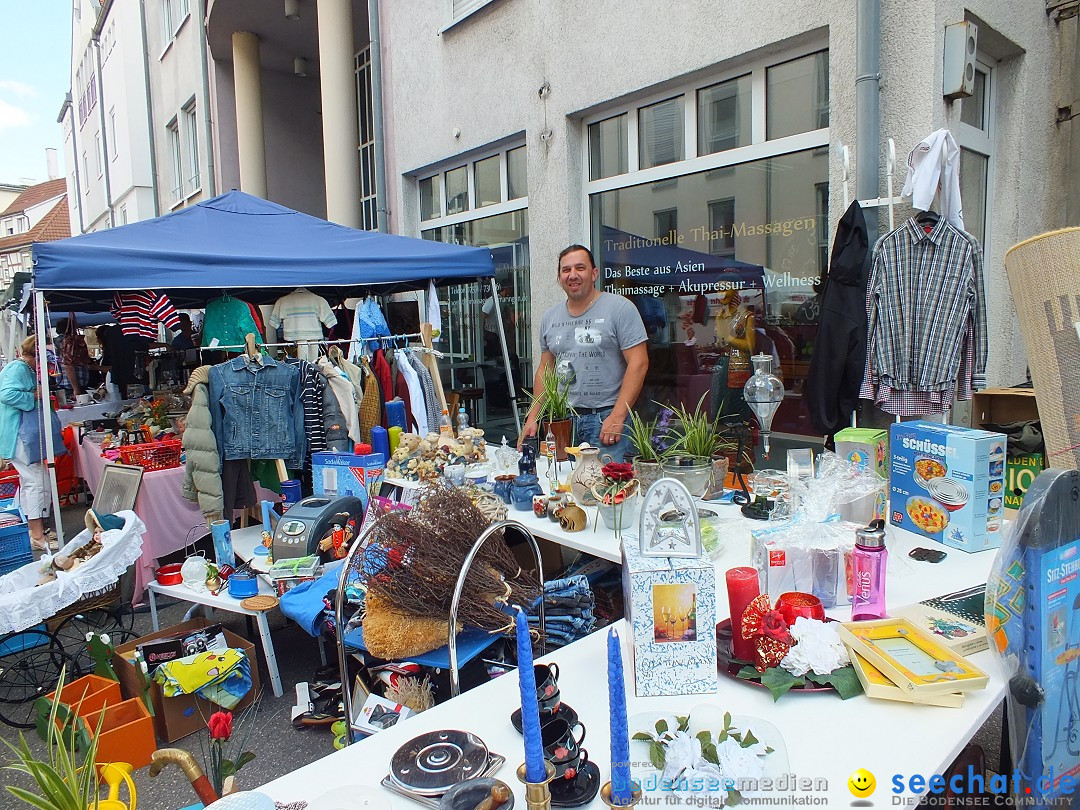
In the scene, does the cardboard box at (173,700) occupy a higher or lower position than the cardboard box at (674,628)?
lower

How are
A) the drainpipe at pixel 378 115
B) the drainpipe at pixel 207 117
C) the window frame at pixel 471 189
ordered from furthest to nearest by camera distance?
the drainpipe at pixel 207 117
the drainpipe at pixel 378 115
the window frame at pixel 471 189

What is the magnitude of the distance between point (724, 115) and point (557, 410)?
2459mm

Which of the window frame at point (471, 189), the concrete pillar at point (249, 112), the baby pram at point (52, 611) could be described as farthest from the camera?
the concrete pillar at point (249, 112)

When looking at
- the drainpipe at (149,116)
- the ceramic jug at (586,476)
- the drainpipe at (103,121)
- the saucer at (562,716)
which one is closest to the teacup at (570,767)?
the saucer at (562,716)

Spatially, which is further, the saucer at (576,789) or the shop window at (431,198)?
the shop window at (431,198)

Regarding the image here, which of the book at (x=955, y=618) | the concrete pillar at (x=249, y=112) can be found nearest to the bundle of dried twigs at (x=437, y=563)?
the book at (x=955, y=618)

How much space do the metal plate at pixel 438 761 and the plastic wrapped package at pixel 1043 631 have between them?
3.83 ft

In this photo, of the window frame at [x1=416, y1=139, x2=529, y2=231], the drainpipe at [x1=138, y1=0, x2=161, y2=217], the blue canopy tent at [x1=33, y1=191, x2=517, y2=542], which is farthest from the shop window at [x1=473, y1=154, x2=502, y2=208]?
the drainpipe at [x1=138, y1=0, x2=161, y2=217]

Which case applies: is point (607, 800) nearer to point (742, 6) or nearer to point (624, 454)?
point (624, 454)

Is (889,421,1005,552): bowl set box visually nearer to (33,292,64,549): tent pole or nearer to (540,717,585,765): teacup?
(540,717,585,765): teacup

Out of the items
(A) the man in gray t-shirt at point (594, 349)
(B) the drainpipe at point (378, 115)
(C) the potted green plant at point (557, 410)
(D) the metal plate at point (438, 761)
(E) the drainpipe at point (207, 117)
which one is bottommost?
(D) the metal plate at point (438, 761)

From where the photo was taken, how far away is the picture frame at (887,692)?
4.88 ft

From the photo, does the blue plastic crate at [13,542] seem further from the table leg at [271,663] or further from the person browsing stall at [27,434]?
the table leg at [271,663]

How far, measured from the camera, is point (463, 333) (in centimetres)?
777
